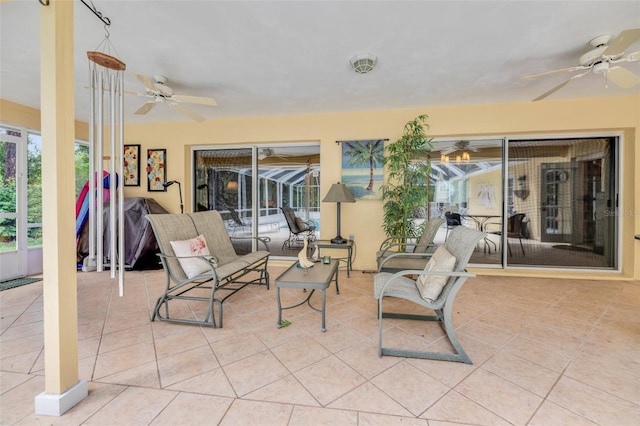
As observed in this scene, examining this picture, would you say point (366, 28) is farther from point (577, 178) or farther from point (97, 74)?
point (577, 178)

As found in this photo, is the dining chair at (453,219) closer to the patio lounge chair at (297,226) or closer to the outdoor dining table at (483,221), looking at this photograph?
the outdoor dining table at (483,221)

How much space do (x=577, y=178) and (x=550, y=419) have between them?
3.96 meters

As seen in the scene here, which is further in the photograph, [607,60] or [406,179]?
[406,179]

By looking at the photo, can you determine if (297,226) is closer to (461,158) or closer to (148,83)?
(461,158)

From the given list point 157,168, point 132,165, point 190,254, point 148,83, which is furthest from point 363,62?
point 132,165

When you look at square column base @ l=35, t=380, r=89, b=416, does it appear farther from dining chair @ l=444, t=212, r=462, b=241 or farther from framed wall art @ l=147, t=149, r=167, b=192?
dining chair @ l=444, t=212, r=462, b=241

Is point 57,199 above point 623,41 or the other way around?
the other way around

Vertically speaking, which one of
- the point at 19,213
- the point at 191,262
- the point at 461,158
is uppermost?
the point at 461,158

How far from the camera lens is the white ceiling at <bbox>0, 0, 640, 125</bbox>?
6.60ft

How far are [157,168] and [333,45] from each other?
12.6 feet

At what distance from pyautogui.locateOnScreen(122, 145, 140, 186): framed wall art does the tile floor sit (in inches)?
97.6

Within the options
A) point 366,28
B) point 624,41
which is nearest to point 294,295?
point 366,28

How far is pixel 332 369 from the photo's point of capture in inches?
Answer: 70.3

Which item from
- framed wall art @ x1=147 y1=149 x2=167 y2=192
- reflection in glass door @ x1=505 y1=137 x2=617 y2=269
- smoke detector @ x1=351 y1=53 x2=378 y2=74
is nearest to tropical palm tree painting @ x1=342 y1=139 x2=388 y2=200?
smoke detector @ x1=351 y1=53 x2=378 y2=74
